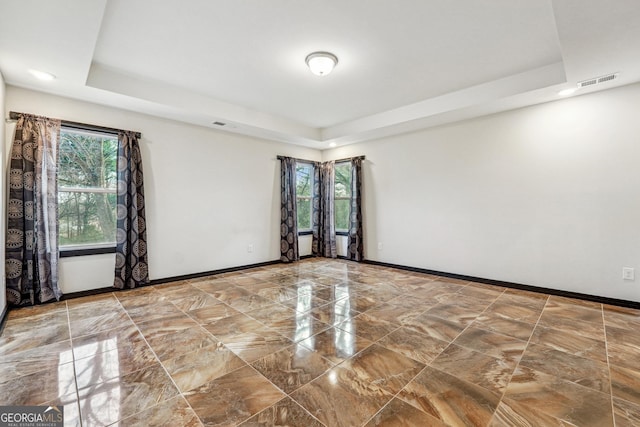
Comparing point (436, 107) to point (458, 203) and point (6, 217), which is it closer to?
point (458, 203)

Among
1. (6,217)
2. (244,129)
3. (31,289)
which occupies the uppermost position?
(244,129)

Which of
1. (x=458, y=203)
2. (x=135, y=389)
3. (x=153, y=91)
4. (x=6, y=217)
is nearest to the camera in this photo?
(x=135, y=389)

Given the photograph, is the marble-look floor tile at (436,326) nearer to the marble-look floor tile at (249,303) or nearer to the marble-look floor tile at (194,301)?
the marble-look floor tile at (249,303)

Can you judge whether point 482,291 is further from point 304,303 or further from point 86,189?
point 86,189

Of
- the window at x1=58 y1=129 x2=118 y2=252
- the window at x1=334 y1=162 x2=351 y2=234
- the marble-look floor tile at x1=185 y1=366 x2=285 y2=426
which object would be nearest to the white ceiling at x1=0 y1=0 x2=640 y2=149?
the window at x1=58 y1=129 x2=118 y2=252

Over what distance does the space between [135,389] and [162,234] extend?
275 centimetres

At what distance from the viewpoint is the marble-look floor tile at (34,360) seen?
6.23 feet

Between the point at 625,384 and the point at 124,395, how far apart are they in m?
3.02

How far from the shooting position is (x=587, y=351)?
2146 mm

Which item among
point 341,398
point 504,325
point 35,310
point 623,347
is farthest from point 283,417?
point 35,310

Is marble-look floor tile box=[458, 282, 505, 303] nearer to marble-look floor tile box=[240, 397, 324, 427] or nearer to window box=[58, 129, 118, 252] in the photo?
marble-look floor tile box=[240, 397, 324, 427]

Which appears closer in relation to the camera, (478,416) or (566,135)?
(478,416)

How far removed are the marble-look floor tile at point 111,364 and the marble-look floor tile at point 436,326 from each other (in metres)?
2.14

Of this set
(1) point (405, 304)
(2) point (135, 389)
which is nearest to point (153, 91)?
(2) point (135, 389)
